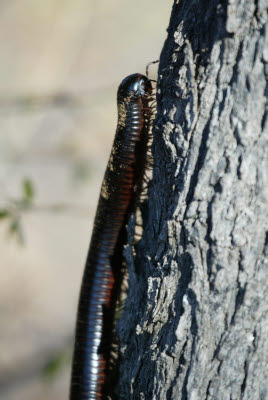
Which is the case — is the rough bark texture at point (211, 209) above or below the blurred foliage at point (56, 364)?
above

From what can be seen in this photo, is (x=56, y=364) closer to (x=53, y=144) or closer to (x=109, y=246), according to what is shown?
(x=109, y=246)

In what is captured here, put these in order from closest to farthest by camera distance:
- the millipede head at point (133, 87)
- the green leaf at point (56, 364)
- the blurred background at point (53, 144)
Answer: the millipede head at point (133, 87) < the green leaf at point (56, 364) < the blurred background at point (53, 144)

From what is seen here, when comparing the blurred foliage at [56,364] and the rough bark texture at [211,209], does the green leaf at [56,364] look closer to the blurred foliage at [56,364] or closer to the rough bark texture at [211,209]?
the blurred foliage at [56,364]

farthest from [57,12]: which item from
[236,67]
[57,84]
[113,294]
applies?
[236,67]

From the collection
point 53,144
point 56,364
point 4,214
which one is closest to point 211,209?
point 4,214

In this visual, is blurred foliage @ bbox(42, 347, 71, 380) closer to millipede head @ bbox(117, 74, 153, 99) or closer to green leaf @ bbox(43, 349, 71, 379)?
green leaf @ bbox(43, 349, 71, 379)

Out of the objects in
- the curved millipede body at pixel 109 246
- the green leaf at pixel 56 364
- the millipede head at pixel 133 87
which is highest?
the millipede head at pixel 133 87

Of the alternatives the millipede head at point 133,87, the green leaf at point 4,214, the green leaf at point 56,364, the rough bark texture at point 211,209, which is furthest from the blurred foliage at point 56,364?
the millipede head at point 133,87

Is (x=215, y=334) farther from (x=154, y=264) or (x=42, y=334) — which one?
(x=42, y=334)
